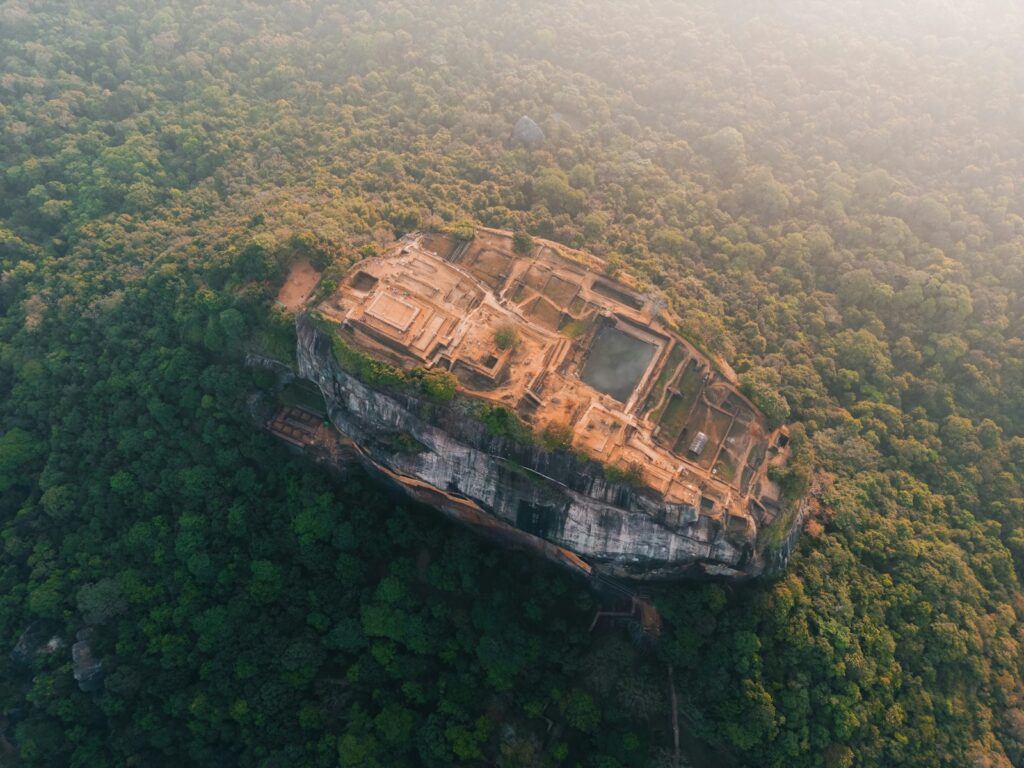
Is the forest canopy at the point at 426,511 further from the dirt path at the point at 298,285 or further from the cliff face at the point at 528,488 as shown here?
the cliff face at the point at 528,488

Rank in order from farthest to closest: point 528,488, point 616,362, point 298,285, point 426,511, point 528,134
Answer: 1. point 528,134
2. point 426,511
3. point 298,285
4. point 616,362
5. point 528,488

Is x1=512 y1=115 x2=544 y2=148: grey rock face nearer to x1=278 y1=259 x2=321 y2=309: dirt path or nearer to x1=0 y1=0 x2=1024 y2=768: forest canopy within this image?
x1=0 y1=0 x2=1024 y2=768: forest canopy

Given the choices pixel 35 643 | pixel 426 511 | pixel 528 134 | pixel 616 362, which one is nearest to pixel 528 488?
pixel 426 511

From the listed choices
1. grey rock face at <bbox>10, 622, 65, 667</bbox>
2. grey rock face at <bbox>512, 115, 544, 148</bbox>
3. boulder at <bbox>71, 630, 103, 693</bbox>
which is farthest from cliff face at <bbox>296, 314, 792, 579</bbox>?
grey rock face at <bbox>512, 115, 544, 148</bbox>

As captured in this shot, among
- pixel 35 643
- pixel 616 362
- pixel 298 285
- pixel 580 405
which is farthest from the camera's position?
pixel 298 285

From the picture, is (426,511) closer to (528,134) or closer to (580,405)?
(580,405)

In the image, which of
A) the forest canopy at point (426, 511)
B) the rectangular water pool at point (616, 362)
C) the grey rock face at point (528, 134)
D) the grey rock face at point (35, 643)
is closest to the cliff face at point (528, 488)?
the forest canopy at point (426, 511)
